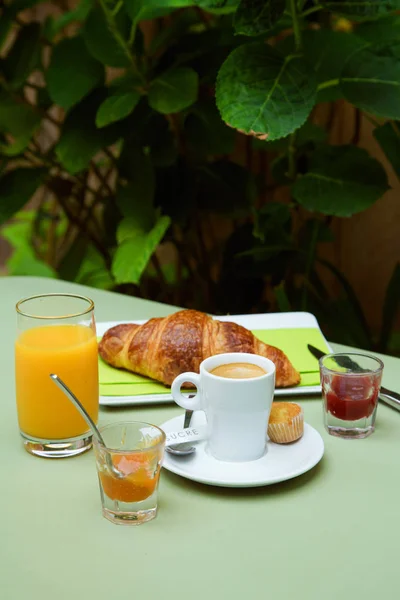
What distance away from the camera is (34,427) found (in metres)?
0.92

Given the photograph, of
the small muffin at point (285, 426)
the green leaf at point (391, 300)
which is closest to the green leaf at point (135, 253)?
the green leaf at point (391, 300)

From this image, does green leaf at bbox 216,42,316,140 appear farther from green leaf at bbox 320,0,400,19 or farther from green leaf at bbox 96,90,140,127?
green leaf at bbox 96,90,140,127

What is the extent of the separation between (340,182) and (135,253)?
0.52 meters

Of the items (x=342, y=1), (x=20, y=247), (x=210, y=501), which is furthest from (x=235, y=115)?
(x=20, y=247)

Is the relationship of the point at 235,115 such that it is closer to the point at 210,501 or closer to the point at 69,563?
the point at 210,501

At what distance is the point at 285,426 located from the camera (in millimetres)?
909

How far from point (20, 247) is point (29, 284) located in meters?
1.25

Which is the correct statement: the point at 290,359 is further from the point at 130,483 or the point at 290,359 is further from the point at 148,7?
the point at 148,7

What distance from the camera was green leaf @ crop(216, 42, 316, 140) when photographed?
1502 millimetres

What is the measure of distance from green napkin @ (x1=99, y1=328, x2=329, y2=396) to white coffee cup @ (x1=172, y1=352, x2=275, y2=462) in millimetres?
207

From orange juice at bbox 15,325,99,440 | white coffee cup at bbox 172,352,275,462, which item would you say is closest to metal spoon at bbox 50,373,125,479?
orange juice at bbox 15,325,99,440

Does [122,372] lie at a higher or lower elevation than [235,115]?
lower

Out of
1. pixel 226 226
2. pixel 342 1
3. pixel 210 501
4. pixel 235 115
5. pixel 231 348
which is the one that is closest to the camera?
pixel 210 501

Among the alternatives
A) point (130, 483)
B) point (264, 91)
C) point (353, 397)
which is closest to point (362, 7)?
point (264, 91)
